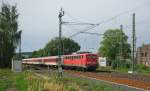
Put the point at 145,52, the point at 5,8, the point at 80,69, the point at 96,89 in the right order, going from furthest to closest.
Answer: the point at 145,52 < the point at 5,8 < the point at 80,69 < the point at 96,89

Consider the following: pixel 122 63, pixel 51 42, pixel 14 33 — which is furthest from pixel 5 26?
pixel 51 42

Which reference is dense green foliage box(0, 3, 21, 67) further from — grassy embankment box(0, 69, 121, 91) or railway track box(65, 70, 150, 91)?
grassy embankment box(0, 69, 121, 91)

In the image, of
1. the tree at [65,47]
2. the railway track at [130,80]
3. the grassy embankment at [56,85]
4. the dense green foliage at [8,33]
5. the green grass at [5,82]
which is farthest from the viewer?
the tree at [65,47]

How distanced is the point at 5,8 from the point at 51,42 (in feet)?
321

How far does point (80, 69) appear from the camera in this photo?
64000 mm

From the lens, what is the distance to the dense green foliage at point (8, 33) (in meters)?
73.9

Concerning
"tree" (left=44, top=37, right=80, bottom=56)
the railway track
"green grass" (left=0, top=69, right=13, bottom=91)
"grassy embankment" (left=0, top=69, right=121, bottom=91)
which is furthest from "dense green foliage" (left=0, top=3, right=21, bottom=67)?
"tree" (left=44, top=37, right=80, bottom=56)

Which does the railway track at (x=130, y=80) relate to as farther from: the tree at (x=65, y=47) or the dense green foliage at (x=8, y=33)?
the tree at (x=65, y=47)

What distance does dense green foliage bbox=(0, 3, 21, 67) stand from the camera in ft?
243

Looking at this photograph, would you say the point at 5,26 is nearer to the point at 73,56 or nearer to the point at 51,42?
the point at 73,56

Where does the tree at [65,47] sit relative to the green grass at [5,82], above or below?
above

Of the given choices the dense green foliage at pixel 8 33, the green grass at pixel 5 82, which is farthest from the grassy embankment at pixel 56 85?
the dense green foliage at pixel 8 33

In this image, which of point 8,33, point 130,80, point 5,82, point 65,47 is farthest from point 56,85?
point 65,47

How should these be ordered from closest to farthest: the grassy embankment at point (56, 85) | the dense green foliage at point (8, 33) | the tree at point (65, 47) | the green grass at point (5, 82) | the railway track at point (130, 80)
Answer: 1. the grassy embankment at point (56, 85)
2. the railway track at point (130, 80)
3. the green grass at point (5, 82)
4. the dense green foliage at point (8, 33)
5. the tree at point (65, 47)
